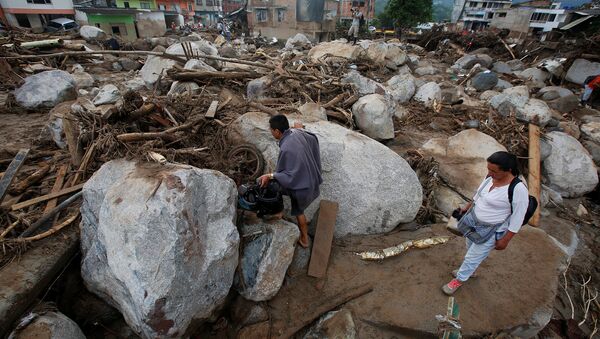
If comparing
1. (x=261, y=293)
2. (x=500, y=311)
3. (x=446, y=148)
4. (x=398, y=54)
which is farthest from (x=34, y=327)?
(x=398, y=54)

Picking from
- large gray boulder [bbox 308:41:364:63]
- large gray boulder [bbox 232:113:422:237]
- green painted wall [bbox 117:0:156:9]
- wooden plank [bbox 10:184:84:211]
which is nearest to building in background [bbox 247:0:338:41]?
green painted wall [bbox 117:0:156:9]

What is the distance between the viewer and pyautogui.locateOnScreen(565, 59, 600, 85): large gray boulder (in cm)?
1235

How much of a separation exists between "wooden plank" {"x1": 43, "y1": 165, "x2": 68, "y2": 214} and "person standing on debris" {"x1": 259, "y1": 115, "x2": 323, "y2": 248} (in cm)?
294

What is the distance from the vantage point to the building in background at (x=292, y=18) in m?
28.1

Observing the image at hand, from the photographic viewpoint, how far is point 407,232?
456 cm

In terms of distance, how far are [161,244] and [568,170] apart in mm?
8171

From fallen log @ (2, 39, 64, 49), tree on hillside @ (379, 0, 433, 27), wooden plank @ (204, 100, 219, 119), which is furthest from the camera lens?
tree on hillside @ (379, 0, 433, 27)

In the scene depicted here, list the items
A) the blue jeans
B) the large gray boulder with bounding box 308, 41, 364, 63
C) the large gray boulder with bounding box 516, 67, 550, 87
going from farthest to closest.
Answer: the large gray boulder with bounding box 516, 67, 550, 87, the large gray boulder with bounding box 308, 41, 364, 63, the blue jeans

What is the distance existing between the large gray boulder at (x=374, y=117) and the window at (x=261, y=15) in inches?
1054

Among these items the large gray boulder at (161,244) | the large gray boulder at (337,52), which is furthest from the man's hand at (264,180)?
the large gray boulder at (337,52)

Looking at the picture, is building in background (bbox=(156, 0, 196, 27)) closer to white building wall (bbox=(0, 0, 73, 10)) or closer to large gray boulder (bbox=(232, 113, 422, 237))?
white building wall (bbox=(0, 0, 73, 10))

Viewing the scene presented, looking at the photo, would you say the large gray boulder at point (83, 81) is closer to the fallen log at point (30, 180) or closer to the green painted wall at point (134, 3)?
the fallen log at point (30, 180)

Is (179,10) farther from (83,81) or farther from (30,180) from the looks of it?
(30,180)

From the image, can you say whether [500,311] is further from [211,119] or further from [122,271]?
[211,119]
